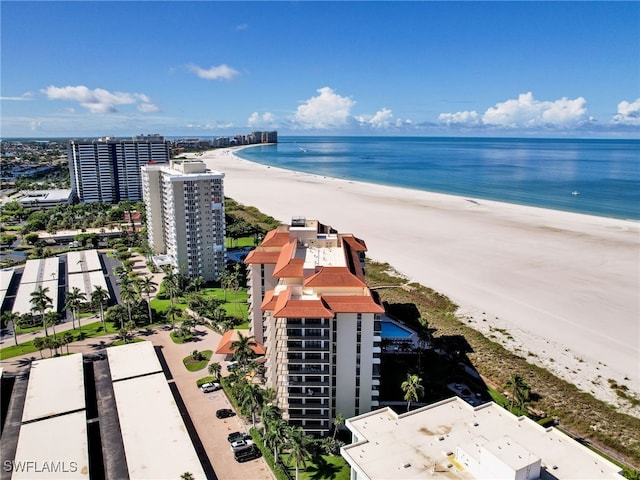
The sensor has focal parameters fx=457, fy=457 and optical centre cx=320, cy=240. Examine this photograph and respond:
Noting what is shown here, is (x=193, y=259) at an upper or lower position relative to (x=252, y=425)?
upper

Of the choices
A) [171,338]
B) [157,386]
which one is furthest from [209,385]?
[171,338]

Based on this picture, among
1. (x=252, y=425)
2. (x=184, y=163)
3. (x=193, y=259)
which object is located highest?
(x=184, y=163)

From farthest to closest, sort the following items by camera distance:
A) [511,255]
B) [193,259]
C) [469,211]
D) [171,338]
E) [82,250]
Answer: [469,211]
[82,250]
[511,255]
[193,259]
[171,338]

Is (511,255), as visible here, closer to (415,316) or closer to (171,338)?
(415,316)

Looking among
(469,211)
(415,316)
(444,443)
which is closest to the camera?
(444,443)

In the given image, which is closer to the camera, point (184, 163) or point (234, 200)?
point (184, 163)

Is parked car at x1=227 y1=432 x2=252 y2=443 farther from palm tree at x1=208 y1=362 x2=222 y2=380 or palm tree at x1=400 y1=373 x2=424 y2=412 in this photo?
palm tree at x1=400 y1=373 x2=424 y2=412

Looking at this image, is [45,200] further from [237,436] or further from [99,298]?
[237,436]

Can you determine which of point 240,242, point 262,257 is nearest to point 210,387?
point 262,257
